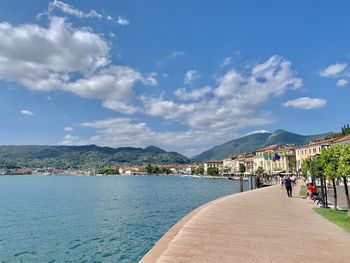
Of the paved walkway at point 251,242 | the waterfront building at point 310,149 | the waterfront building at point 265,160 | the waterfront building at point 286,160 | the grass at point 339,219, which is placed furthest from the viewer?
the waterfront building at point 265,160

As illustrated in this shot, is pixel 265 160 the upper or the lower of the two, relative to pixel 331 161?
upper

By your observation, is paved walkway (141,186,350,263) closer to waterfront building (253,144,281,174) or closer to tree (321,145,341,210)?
tree (321,145,341,210)

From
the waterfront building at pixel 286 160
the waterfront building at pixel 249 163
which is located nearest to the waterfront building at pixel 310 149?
the waterfront building at pixel 286 160

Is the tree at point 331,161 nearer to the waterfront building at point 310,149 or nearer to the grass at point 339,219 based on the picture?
the grass at point 339,219

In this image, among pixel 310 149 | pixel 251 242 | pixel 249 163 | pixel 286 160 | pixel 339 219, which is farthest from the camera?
pixel 249 163

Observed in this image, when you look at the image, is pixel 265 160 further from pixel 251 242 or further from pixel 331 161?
pixel 251 242

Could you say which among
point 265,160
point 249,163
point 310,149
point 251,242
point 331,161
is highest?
point 265,160

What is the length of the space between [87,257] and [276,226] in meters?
8.71

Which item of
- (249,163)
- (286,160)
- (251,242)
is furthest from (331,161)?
(249,163)

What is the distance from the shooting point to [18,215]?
31.6 meters

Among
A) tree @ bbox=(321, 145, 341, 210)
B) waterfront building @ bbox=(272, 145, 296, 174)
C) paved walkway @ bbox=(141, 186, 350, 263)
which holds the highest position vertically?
waterfront building @ bbox=(272, 145, 296, 174)

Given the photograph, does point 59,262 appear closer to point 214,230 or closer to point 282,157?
point 214,230

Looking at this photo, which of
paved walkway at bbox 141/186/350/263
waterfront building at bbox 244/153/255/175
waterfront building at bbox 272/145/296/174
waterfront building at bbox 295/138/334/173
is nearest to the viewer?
paved walkway at bbox 141/186/350/263

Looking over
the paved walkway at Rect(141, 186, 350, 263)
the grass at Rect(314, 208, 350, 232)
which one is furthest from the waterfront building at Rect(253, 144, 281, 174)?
the paved walkway at Rect(141, 186, 350, 263)
